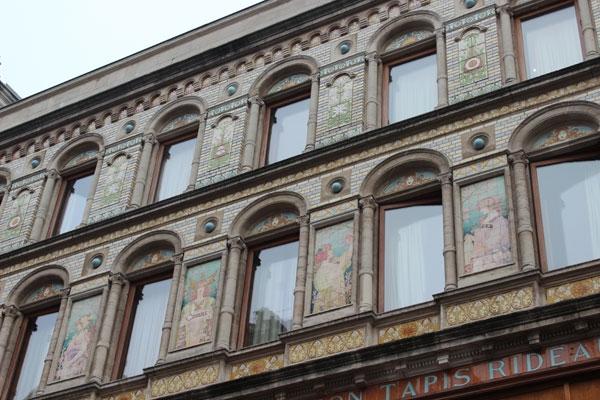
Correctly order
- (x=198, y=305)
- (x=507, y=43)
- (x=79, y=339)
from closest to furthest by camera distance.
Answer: (x=198, y=305)
(x=507, y=43)
(x=79, y=339)

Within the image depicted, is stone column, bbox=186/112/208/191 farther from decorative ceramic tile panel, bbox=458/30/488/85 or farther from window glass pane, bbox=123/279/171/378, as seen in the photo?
decorative ceramic tile panel, bbox=458/30/488/85

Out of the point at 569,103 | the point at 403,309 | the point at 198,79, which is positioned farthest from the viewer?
the point at 198,79

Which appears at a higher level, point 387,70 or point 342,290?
point 387,70

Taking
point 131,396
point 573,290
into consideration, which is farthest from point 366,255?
point 131,396

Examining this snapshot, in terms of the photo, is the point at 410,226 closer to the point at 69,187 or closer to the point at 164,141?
the point at 164,141

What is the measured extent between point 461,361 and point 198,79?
474 inches

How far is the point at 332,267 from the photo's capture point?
18984mm

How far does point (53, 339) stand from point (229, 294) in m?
4.40

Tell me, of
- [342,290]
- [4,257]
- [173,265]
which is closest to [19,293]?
[4,257]

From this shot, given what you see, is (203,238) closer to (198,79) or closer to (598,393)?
(198,79)

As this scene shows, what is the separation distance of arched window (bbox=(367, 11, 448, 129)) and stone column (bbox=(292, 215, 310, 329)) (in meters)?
2.58

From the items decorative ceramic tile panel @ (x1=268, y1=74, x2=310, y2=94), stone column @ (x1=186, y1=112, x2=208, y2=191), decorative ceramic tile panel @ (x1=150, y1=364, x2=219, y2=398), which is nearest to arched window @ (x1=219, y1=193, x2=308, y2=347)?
decorative ceramic tile panel @ (x1=150, y1=364, x2=219, y2=398)

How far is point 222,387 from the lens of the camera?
18.0m

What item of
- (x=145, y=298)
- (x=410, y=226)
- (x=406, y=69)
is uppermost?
(x=406, y=69)
